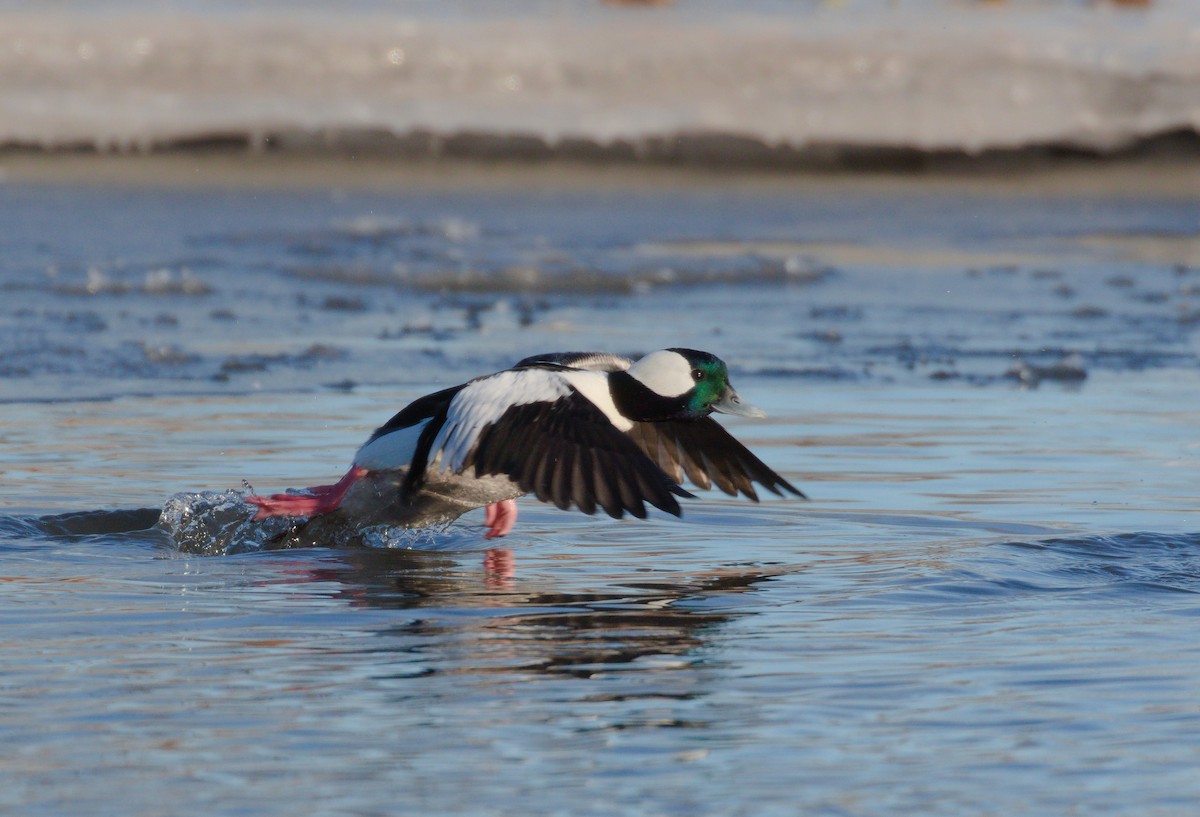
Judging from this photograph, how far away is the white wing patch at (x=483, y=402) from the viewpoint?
5.31 metres

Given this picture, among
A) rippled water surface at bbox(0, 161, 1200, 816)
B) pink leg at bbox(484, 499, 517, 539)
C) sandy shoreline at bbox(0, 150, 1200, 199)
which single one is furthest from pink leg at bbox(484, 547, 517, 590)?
sandy shoreline at bbox(0, 150, 1200, 199)

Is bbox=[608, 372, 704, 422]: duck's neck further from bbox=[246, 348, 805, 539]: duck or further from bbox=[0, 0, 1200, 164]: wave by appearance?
bbox=[0, 0, 1200, 164]: wave

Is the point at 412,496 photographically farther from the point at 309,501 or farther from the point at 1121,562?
the point at 1121,562

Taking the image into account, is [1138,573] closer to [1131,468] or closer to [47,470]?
[1131,468]

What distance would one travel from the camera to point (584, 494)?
503cm

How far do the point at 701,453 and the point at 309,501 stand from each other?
136 centimetres

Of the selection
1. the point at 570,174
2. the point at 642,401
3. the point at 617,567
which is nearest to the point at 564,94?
the point at 570,174

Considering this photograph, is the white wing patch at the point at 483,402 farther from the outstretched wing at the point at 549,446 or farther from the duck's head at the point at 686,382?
the duck's head at the point at 686,382

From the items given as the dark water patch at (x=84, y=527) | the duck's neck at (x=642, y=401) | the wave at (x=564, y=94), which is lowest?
the dark water patch at (x=84, y=527)

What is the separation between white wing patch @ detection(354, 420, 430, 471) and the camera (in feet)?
19.2

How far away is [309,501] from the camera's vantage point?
227 inches

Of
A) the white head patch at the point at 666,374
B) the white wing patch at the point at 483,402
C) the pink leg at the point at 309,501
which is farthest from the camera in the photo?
the white head patch at the point at 666,374

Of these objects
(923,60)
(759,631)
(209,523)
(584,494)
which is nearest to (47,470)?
(209,523)

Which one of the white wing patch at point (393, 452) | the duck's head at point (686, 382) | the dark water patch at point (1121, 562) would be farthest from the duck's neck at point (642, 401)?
the dark water patch at point (1121, 562)
